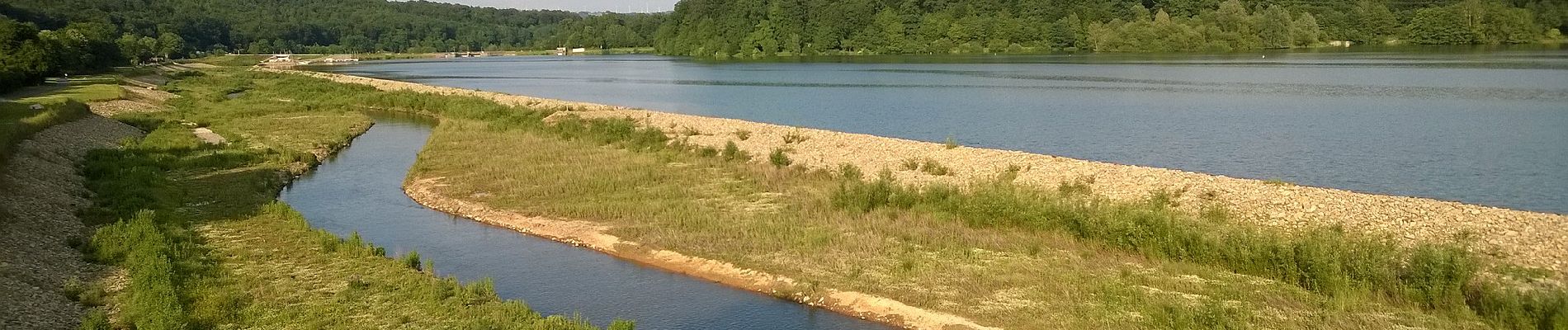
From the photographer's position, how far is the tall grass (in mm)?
13078

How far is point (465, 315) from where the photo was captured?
13.7 m

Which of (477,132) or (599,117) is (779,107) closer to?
(599,117)

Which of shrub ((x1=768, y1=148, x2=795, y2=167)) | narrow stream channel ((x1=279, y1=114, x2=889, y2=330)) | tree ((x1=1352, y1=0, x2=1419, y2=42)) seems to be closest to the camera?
narrow stream channel ((x1=279, y1=114, x2=889, y2=330))

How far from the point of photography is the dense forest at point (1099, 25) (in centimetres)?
11612

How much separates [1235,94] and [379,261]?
52137 mm

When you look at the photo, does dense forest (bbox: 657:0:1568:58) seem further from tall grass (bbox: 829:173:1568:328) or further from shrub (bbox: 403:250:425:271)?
shrub (bbox: 403:250:425:271)

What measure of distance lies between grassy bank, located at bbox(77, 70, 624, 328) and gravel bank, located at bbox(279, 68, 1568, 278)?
40.6 ft

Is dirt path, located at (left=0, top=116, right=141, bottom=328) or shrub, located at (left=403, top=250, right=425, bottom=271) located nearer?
dirt path, located at (left=0, top=116, right=141, bottom=328)

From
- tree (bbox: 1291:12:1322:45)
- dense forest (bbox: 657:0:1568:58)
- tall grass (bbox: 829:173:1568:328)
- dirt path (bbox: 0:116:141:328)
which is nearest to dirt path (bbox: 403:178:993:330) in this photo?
tall grass (bbox: 829:173:1568:328)

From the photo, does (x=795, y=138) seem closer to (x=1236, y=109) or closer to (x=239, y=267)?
(x=239, y=267)

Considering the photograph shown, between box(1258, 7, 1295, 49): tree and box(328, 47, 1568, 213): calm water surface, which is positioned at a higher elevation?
box(1258, 7, 1295, 49): tree

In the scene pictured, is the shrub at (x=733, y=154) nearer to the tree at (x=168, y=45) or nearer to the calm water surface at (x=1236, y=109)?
the calm water surface at (x=1236, y=109)

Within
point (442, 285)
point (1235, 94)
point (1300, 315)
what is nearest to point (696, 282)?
point (442, 285)

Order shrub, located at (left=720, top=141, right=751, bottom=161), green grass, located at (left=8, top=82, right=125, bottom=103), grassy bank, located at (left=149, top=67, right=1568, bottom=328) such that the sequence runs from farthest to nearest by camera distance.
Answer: green grass, located at (left=8, top=82, right=125, bottom=103), shrub, located at (left=720, top=141, right=751, bottom=161), grassy bank, located at (left=149, top=67, right=1568, bottom=328)
